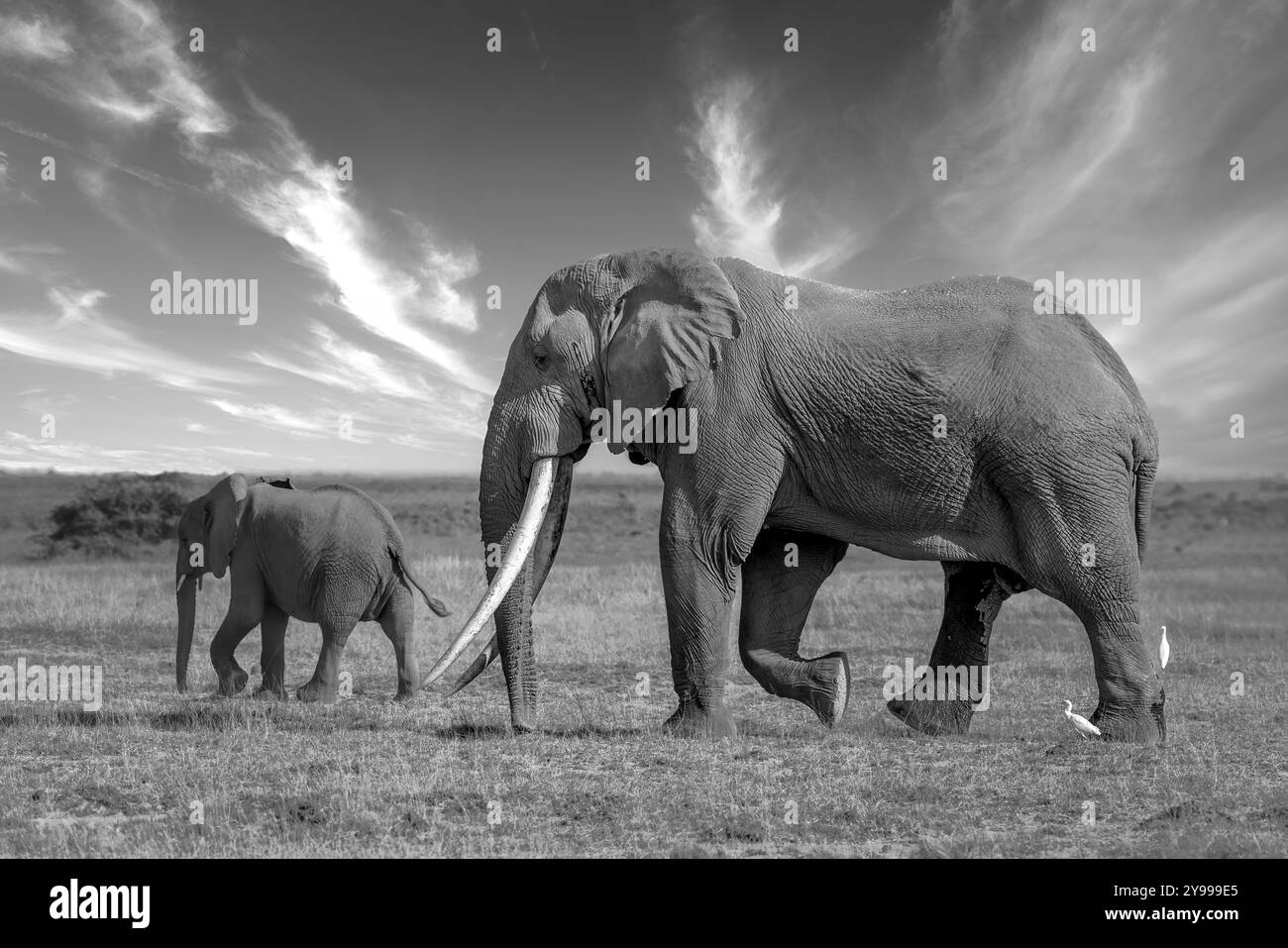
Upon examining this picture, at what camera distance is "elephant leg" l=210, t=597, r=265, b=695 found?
1366 cm

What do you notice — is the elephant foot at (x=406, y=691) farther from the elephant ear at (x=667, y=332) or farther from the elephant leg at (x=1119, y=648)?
the elephant leg at (x=1119, y=648)

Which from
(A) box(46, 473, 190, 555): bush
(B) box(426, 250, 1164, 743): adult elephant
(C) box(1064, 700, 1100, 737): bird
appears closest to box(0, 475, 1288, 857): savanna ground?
(C) box(1064, 700, 1100, 737): bird

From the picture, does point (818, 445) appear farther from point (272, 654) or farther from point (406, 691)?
point (272, 654)

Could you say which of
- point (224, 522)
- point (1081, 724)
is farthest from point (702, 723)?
point (224, 522)

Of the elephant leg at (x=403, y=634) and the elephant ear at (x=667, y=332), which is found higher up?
the elephant ear at (x=667, y=332)

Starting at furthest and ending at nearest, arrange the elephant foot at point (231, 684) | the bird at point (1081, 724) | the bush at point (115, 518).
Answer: the bush at point (115, 518) → the elephant foot at point (231, 684) → the bird at point (1081, 724)

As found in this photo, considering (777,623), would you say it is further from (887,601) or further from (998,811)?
(887,601)

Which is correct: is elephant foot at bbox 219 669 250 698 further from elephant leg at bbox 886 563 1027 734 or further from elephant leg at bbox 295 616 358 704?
elephant leg at bbox 886 563 1027 734

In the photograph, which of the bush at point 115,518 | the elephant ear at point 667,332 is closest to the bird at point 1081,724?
the elephant ear at point 667,332

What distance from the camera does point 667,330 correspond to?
395 inches

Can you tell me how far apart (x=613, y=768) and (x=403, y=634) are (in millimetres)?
5767

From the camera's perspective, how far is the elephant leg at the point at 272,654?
1370cm

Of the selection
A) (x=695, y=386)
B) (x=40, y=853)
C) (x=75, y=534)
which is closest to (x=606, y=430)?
(x=695, y=386)

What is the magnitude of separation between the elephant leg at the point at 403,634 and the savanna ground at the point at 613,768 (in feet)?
1.59
